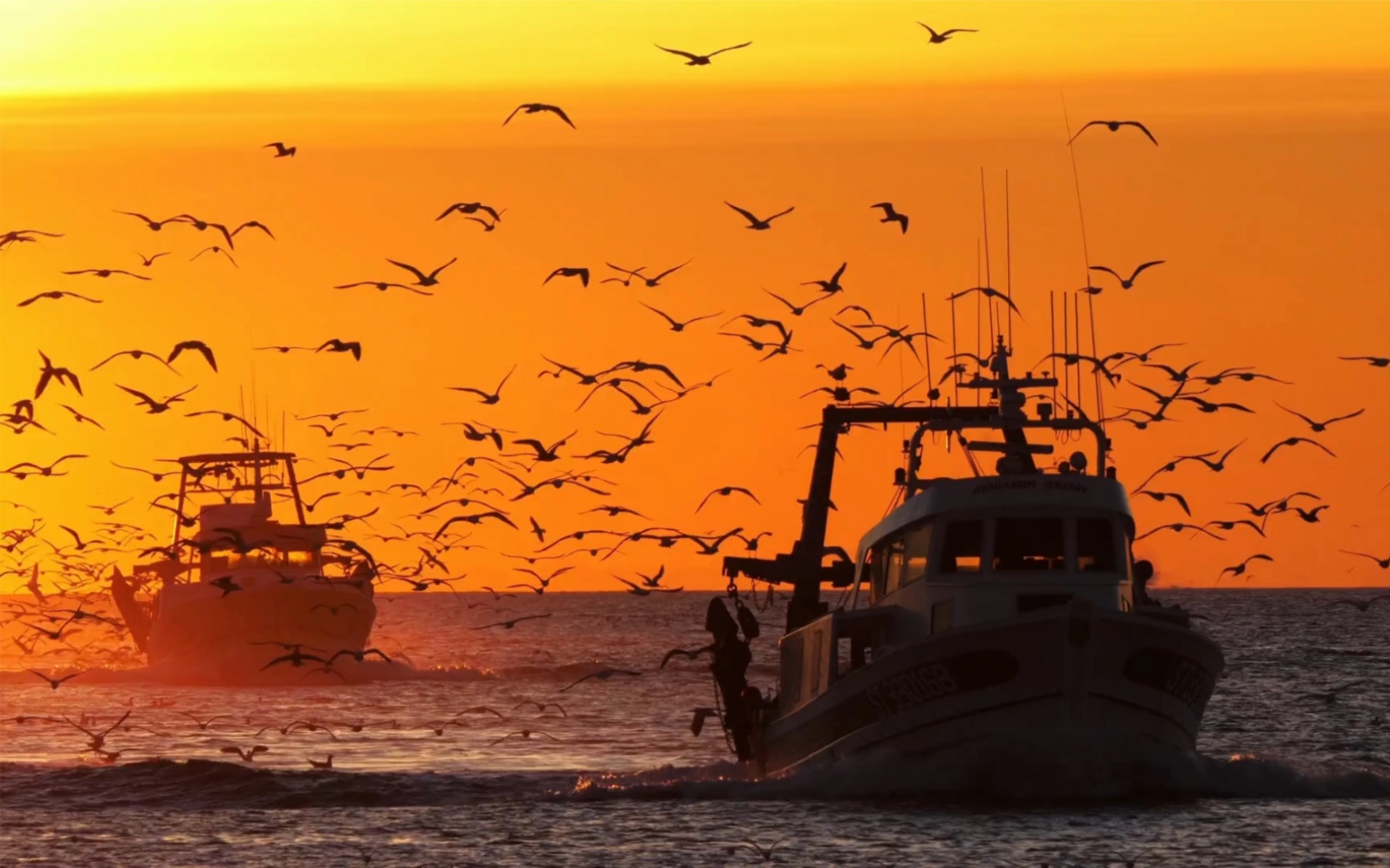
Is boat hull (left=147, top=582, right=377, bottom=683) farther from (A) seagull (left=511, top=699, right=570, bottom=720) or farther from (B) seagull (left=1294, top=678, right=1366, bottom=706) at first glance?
(B) seagull (left=1294, top=678, right=1366, bottom=706)

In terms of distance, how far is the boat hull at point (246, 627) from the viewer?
107812 millimetres

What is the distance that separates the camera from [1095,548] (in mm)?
38875

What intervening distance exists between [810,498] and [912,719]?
11.7 metres

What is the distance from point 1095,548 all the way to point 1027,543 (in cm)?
110

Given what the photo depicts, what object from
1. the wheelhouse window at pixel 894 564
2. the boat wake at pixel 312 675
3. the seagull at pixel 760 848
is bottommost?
the seagull at pixel 760 848

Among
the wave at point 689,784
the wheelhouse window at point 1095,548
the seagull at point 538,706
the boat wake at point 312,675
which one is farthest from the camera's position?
the boat wake at point 312,675

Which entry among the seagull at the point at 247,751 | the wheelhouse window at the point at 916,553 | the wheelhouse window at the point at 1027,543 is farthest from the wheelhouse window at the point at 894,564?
the seagull at the point at 247,751

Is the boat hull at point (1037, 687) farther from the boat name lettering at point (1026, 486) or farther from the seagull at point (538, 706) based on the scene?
the seagull at point (538, 706)

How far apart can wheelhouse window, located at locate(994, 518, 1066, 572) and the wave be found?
322 centimetres

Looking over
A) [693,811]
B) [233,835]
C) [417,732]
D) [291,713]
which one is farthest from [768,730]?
[291,713]

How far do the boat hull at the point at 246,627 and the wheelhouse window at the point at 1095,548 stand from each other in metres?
71.5

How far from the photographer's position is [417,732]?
68625mm

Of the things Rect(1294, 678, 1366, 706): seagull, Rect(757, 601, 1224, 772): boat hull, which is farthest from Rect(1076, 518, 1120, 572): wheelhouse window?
Rect(1294, 678, 1366, 706): seagull

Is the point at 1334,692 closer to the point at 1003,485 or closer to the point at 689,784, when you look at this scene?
the point at 689,784
